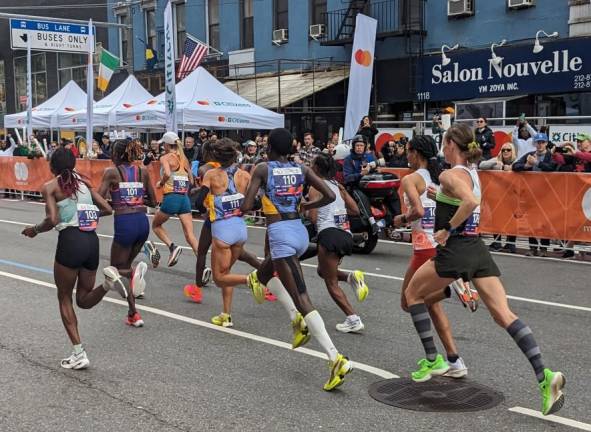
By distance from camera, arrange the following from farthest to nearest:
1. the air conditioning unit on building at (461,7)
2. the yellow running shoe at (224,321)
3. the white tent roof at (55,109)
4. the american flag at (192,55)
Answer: the white tent roof at (55,109) < the american flag at (192,55) < the air conditioning unit on building at (461,7) < the yellow running shoe at (224,321)

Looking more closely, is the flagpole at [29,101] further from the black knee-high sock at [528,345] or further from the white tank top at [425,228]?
the black knee-high sock at [528,345]

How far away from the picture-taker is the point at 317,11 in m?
23.5

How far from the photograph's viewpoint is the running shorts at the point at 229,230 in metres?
7.12

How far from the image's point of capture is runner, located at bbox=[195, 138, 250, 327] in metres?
7.14

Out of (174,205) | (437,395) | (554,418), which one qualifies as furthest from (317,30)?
(554,418)

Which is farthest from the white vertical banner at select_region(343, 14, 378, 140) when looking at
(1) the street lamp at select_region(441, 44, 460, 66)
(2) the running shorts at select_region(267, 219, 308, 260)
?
(2) the running shorts at select_region(267, 219, 308, 260)

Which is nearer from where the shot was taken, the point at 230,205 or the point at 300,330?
the point at 300,330

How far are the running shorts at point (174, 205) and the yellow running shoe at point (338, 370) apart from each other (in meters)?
5.43

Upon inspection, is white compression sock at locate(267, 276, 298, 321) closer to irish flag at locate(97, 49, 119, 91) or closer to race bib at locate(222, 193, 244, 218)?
race bib at locate(222, 193, 244, 218)

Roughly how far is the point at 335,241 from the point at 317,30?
17136 mm

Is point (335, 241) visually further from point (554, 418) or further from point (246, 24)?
point (246, 24)

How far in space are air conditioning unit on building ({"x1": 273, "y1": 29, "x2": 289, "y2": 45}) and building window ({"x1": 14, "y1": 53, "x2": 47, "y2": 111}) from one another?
18.3 metres

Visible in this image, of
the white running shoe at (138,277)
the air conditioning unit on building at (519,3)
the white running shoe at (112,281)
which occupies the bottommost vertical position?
the white running shoe at (138,277)

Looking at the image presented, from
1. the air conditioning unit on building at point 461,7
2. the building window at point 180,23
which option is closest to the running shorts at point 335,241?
the air conditioning unit on building at point 461,7
